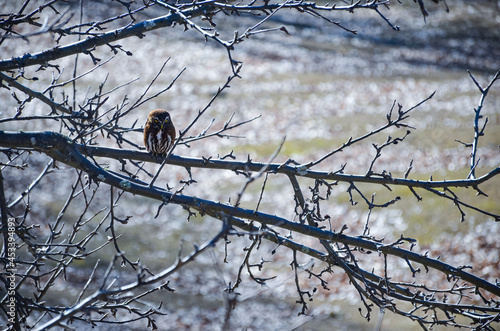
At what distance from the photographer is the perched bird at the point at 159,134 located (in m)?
4.85

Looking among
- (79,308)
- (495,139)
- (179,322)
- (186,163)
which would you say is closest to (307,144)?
(495,139)

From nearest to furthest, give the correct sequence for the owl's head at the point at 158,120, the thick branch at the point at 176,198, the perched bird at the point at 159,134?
the thick branch at the point at 176,198 → the perched bird at the point at 159,134 → the owl's head at the point at 158,120

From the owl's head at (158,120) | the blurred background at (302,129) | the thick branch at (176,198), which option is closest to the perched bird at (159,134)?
the owl's head at (158,120)

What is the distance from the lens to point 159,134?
194 inches

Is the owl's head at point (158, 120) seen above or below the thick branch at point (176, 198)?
above

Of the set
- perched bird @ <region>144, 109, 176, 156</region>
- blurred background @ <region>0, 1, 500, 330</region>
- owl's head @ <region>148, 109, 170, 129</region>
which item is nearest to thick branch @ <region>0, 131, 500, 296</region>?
blurred background @ <region>0, 1, 500, 330</region>

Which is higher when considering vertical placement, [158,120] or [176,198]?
[158,120]

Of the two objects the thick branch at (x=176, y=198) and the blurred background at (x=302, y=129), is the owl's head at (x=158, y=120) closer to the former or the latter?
the blurred background at (x=302, y=129)

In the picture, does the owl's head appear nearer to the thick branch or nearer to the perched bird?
the perched bird

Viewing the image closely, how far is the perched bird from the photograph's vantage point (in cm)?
485

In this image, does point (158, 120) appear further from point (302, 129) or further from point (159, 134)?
point (302, 129)

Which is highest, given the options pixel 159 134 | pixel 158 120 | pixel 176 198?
pixel 158 120

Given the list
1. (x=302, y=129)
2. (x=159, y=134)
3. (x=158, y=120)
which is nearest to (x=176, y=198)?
(x=159, y=134)

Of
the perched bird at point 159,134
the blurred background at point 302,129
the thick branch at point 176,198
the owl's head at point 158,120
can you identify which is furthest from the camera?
the blurred background at point 302,129
